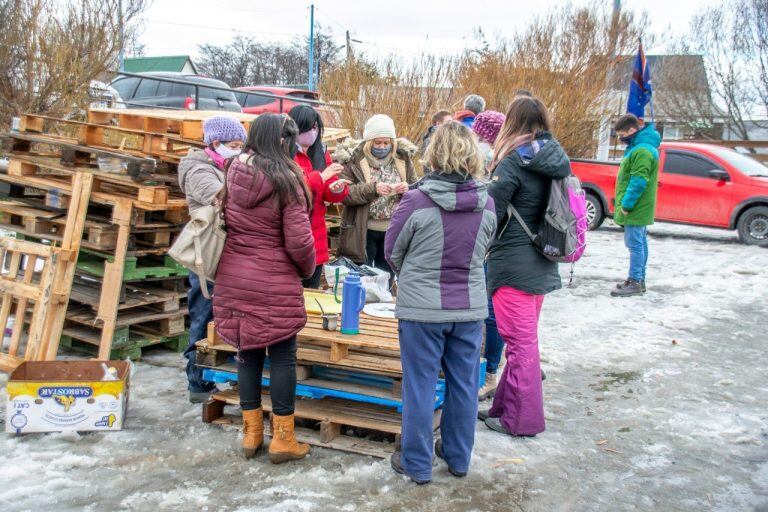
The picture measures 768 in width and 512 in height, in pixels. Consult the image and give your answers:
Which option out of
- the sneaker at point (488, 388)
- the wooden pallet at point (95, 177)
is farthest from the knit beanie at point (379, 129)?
the sneaker at point (488, 388)

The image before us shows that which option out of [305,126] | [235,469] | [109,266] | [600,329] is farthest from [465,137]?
[600,329]

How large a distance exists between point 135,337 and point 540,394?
10.5ft

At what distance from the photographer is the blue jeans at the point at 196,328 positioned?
4.76m

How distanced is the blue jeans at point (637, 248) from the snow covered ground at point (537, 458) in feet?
6.13

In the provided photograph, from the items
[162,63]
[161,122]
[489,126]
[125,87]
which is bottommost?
[161,122]

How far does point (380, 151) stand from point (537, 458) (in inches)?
102

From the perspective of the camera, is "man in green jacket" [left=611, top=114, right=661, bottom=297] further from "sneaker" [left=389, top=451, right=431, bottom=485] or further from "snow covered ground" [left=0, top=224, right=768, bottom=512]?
"sneaker" [left=389, top=451, right=431, bottom=485]

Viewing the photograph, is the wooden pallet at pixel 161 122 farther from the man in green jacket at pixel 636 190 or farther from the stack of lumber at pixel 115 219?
the man in green jacket at pixel 636 190

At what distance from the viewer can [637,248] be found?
8.18m

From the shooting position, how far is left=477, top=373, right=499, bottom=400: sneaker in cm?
507

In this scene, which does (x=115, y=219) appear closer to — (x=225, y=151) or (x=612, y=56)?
(x=225, y=151)

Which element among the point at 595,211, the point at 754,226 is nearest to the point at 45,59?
the point at 595,211

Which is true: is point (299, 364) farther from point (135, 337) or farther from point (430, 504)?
point (135, 337)

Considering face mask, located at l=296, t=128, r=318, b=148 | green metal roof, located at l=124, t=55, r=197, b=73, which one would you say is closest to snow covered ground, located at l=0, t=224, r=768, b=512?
face mask, located at l=296, t=128, r=318, b=148
